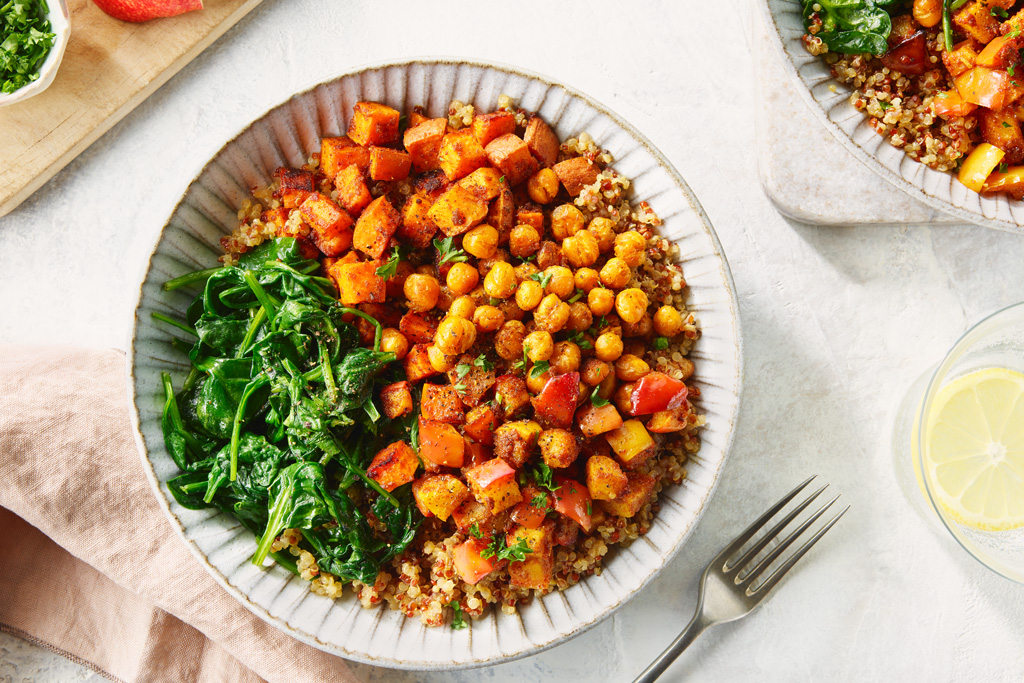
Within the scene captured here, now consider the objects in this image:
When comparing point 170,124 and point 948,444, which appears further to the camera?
point 170,124

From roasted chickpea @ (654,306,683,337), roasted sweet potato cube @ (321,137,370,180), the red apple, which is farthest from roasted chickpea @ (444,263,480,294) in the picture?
the red apple

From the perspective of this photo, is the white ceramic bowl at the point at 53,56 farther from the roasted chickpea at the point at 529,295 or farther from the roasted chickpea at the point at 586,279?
the roasted chickpea at the point at 586,279

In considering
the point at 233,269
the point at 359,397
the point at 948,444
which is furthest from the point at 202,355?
the point at 948,444

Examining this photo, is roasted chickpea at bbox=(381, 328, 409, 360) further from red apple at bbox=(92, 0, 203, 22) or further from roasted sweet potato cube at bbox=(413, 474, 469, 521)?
red apple at bbox=(92, 0, 203, 22)

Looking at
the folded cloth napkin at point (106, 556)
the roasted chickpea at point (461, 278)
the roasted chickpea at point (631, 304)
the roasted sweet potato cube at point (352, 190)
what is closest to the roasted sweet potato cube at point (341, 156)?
the roasted sweet potato cube at point (352, 190)

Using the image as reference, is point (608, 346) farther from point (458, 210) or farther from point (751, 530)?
point (751, 530)

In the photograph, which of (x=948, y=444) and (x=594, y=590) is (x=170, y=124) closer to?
(x=594, y=590)
